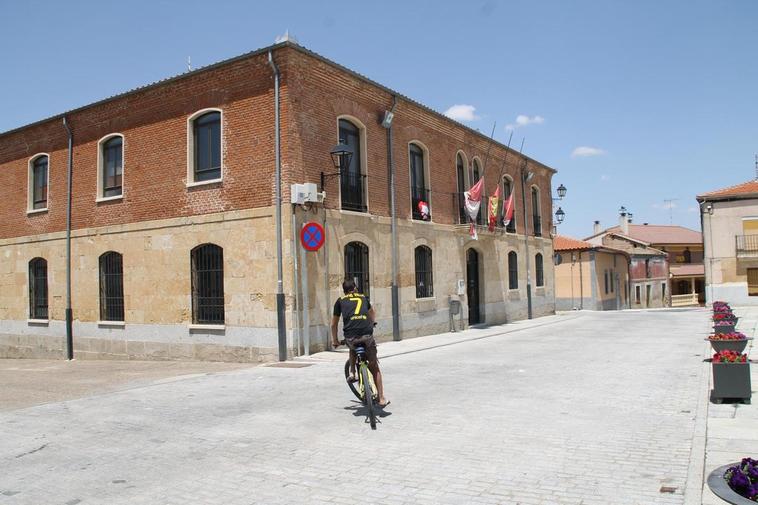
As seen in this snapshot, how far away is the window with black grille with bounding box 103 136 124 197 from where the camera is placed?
54.1 feet

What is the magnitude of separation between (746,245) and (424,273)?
2457 centimetres

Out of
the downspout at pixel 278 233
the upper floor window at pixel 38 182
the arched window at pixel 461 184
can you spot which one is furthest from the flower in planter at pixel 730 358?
the upper floor window at pixel 38 182

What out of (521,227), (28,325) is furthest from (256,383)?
(521,227)

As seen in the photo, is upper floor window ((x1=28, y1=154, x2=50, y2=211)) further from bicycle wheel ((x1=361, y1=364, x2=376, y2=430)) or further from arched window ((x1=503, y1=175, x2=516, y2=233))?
arched window ((x1=503, y1=175, x2=516, y2=233))

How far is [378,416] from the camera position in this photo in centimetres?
732

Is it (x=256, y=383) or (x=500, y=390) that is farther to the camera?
(x=256, y=383)

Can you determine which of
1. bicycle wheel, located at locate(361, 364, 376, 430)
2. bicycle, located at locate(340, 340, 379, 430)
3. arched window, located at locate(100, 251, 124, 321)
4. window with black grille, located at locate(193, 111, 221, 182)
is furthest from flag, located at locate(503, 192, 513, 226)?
bicycle wheel, located at locate(361, 364, 376, 430)

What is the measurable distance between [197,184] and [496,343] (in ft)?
28.4

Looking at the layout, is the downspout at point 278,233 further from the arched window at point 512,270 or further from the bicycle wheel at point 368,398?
the arched window at point 512,270

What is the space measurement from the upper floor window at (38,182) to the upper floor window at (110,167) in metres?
3.26

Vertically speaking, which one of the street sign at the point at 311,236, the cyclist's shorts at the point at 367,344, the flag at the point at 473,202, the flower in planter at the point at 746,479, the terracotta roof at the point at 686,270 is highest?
the flag at the point at 473,202

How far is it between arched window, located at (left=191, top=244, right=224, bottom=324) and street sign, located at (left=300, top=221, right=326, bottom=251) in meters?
2.29

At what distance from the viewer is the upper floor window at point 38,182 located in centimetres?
1889

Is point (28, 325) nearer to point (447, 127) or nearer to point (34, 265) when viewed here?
point (34, 265)
